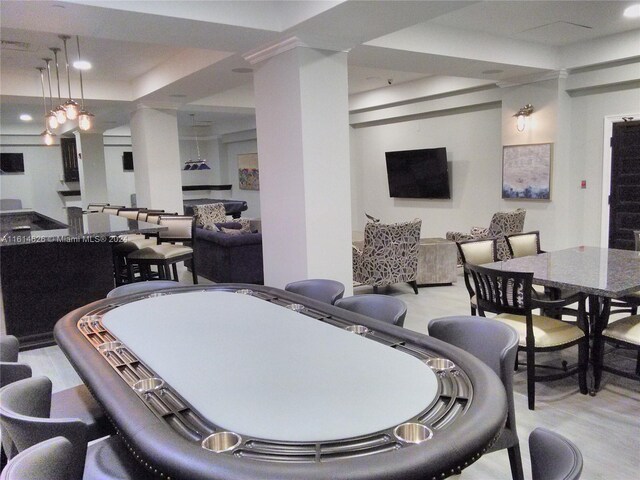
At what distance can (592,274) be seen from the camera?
3.25 meters

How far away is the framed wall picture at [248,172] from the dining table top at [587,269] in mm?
11982

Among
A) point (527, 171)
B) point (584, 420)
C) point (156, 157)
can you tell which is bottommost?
point (584, 420)

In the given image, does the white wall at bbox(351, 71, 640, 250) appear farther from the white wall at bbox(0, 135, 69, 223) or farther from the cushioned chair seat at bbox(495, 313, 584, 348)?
the white wall at bbox(0, 135, 69, 223)

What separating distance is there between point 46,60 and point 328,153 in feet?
13.6

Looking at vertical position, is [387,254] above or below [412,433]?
below

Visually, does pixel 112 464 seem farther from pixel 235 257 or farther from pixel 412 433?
pixel 235 257

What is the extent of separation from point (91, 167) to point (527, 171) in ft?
30.0

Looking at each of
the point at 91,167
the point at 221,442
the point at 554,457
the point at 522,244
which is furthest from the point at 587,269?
the point at 91,167

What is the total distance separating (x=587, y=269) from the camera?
3416 millimetres

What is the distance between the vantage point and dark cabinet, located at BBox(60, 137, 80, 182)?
543 inches

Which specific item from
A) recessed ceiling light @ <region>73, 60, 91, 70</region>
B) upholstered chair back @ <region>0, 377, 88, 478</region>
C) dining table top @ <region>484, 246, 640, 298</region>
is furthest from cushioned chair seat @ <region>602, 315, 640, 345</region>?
recessed ceiling light @ <region>73, 60, 91, 70</region>

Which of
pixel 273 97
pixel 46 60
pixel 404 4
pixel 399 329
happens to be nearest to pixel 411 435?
pixel 399 329

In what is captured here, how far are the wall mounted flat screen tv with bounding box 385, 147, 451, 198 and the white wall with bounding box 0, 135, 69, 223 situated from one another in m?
9.43

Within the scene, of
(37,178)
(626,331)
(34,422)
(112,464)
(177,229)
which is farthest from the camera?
(37,178)
